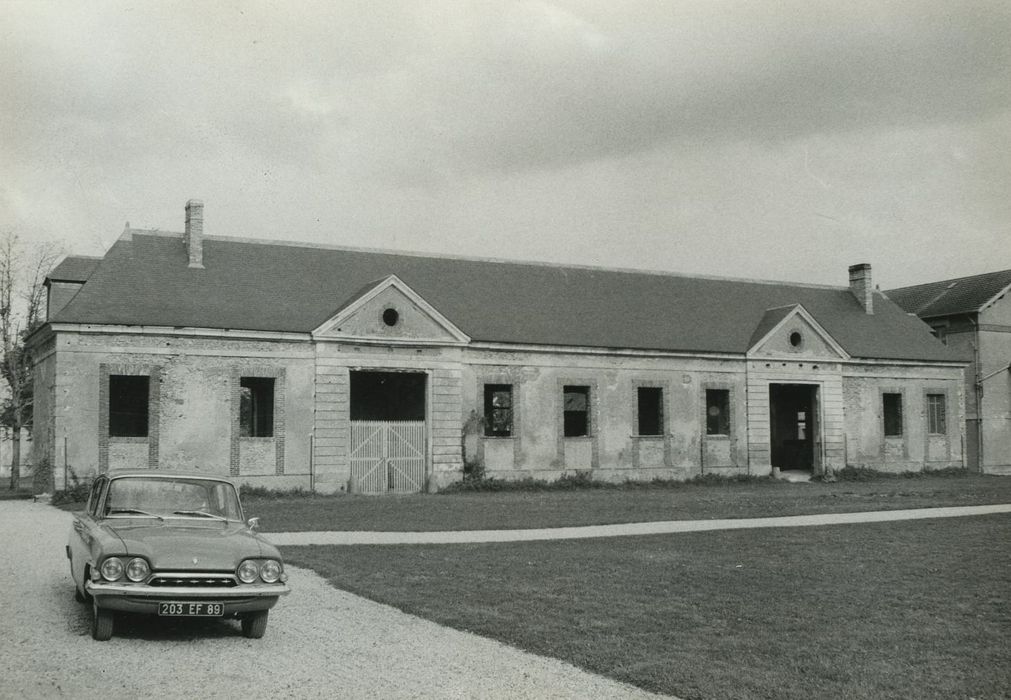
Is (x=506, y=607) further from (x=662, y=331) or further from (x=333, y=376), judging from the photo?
(x=662, y=331)

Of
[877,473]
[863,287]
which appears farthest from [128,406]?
[863,287]

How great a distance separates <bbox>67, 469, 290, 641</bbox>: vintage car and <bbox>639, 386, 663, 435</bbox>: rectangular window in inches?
931

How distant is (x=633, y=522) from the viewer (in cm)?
1888

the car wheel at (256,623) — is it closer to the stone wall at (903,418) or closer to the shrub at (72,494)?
the shrub at (72,494)

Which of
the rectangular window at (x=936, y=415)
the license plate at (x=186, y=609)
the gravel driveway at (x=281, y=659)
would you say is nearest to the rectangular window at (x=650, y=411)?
the rectangular window at (x=936, y=415)

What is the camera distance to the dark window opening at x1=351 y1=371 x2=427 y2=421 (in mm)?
30422

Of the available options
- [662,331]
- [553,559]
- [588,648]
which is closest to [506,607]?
[588,648]

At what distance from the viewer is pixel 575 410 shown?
31328 mm

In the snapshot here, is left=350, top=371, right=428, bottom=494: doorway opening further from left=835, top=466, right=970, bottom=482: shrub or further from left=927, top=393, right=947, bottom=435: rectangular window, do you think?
left=927, top=393, right=947, bottom=435: rectangular window

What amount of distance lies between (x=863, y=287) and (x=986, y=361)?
621cm

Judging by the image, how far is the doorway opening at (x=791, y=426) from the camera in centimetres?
3591

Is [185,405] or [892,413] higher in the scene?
[185,405]

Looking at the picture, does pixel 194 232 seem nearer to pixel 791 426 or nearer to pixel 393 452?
pixel 393 452

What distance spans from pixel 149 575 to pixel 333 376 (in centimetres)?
1889
